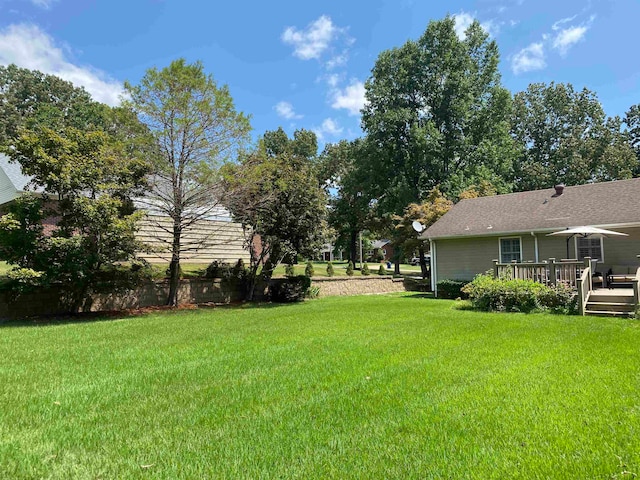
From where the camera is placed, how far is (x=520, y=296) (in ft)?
36.5

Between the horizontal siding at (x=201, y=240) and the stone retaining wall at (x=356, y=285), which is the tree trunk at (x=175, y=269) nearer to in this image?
the horizontal siding at (x=201, y=240)

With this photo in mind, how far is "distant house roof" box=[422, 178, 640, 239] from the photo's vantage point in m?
14.5

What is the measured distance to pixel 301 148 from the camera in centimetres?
4397

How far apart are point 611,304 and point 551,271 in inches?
62.6

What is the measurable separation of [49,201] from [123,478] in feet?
37.0

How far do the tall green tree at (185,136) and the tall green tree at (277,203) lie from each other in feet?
2.31

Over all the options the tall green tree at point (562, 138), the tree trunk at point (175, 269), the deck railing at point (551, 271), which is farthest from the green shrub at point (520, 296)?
the tall green tree at point (562, 138)

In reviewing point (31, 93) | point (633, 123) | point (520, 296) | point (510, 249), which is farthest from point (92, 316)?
point (633, 123)

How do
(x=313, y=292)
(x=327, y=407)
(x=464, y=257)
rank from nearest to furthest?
(x=327, y=407) → (x=464, y=257) → (x=313, y=292)

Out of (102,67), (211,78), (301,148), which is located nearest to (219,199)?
(211,78)

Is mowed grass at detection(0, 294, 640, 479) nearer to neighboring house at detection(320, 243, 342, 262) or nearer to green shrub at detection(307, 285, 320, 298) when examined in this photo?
neighboring house at detection(320, 243, 342, 262)

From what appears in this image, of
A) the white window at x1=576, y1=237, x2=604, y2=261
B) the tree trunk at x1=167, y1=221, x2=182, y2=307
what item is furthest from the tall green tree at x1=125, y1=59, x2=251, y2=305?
the white window at x1=576, y1=237, x2=604, y2=261

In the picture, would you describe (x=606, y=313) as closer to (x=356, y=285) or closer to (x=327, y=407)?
(x=327, y=407)

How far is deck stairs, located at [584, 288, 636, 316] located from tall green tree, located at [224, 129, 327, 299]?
8.93 m
